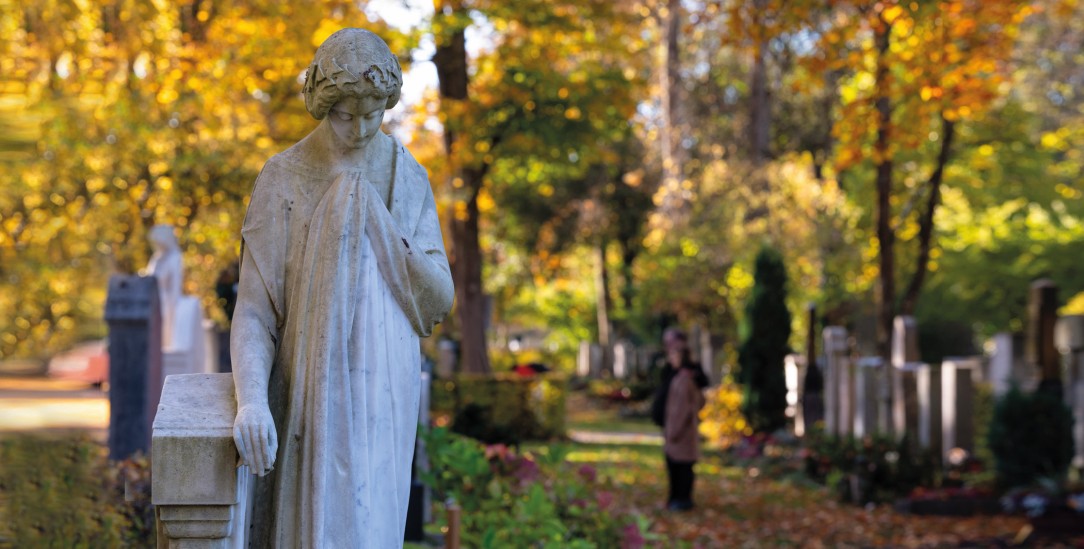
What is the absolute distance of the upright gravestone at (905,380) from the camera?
50.0ft

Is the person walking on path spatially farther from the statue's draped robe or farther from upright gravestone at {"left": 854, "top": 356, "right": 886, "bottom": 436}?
the statue's draped robe

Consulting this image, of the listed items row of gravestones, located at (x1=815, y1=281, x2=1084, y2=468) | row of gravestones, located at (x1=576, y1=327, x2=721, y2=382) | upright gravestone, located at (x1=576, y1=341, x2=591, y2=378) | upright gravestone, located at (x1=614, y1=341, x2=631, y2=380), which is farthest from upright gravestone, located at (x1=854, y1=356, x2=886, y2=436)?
upright gravestone, located at (x1=576, y1=341, x2=591, y2=378)

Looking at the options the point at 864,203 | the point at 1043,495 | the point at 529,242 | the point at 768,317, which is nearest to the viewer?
the point at 1043,495

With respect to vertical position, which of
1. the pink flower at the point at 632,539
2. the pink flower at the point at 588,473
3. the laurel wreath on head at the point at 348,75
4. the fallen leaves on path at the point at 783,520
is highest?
the laurel wreath on head at the point at 348,75

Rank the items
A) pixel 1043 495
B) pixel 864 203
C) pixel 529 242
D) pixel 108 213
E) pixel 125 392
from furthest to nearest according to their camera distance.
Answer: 1. pixel 529 242
2. pixel 864 203
3. pixel 108 213
4. pixel 1043 495
5. pixel 125 392

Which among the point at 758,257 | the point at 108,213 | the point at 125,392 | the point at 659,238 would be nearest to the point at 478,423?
the point at 125,392

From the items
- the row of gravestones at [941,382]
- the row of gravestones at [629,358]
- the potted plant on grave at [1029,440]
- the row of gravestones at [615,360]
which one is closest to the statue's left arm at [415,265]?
the potted plant on grave at [1029,440]

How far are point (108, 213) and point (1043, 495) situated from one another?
14.0 m

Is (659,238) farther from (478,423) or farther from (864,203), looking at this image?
(478,423)

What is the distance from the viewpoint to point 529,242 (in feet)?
125

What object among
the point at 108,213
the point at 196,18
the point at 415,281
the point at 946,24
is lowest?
the point at 415,281

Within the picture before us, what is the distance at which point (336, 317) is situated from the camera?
349 centimetres

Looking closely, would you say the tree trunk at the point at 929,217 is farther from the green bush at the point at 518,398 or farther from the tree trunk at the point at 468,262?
the tree trunk at the point at 468,262

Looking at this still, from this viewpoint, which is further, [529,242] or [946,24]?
[529,242]
